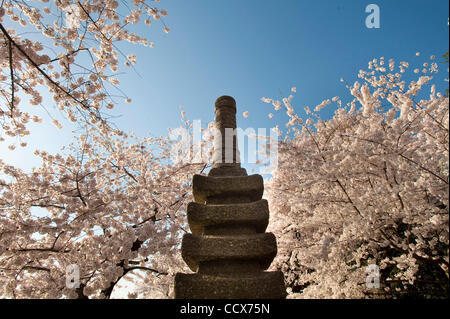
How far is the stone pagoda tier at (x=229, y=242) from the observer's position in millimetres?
3357

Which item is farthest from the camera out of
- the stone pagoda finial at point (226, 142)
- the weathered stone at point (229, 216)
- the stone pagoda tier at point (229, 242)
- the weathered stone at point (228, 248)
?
the stone pagoda finial at point (226, 142)

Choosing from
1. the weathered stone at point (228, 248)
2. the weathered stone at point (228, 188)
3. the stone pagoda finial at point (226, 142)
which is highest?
the stone pagoda finial at point (226, 142)

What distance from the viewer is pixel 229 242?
373 centimetres

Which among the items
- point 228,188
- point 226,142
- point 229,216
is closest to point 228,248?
point 229,216

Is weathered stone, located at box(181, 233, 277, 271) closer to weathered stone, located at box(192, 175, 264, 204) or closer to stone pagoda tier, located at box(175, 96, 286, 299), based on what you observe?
stone pagoda tier, located at box(175, 96, 286, 299)

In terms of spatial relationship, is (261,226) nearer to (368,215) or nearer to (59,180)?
(368,215)

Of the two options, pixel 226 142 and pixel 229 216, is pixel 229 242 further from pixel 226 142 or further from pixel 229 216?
pixel 226 142

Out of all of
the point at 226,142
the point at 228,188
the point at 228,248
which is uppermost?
the point at 226,142

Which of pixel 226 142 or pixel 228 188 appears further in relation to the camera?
pixel 226 142

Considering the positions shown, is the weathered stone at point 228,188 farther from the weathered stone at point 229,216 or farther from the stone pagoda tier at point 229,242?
the weathered stone at point 229,216

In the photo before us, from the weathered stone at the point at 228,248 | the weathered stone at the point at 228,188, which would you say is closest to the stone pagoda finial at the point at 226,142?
the weathered stone at the point at 228,188

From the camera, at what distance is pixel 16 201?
23.7ft

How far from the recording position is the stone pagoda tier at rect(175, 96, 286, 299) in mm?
3357

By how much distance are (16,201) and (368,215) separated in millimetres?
9973
